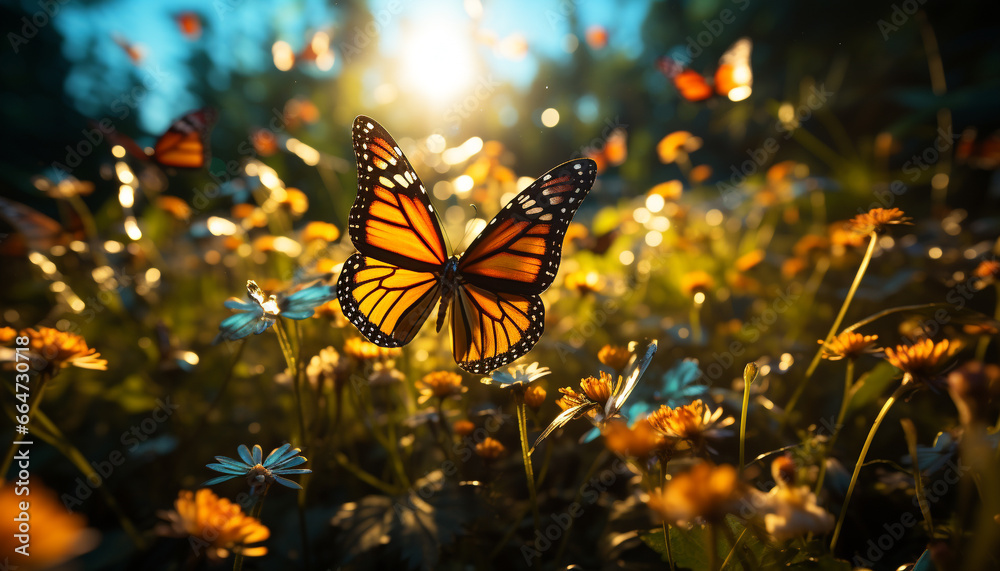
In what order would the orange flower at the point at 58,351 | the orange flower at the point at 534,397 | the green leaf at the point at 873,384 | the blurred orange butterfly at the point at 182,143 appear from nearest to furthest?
the orange flower at the point at 58,351 < the orange flower at the point at 534,397 < the green leaf at the point at 873,384 < the blurred orange butterfly at the point at 182,143

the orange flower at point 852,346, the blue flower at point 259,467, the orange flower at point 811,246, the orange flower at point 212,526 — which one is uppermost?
the orange flower at point 811,246

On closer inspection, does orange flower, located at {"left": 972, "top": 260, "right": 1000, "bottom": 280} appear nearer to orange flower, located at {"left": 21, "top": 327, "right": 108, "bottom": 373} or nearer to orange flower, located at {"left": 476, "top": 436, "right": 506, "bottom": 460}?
orange flower, located at {"left": 476, "top": 436, "right": 506, "bottom": 460}

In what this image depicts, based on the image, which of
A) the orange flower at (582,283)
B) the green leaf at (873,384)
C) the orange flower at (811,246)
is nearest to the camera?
the green leaf at (873,384)

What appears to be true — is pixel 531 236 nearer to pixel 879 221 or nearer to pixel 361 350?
pixel 361 350

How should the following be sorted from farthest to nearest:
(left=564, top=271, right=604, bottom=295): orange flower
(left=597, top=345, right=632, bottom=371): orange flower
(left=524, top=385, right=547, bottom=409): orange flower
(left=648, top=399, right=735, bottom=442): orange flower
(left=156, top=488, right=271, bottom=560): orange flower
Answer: (left=564, top=271, right=604, bottom=295): orange flower < (left=597, top=345, right=632, bottom=371): orange flower < (left=524, top=385, right=547, bottom=409): orange flower < (left=648, top=399, right=735, bottom=442): orange flower < (left=156, top=488, right=271, bottom=560): orange flower

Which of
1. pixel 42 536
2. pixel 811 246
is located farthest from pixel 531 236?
pixel 811 246

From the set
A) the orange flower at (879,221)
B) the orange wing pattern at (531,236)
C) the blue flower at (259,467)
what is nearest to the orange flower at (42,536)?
the blue flower at (259,467)

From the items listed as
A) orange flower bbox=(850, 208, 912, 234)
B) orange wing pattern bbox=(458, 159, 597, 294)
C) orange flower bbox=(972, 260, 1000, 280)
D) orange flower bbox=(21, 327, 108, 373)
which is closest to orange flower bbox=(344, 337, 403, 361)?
orange wing pattern bbox=(458, 159, 597, 294)

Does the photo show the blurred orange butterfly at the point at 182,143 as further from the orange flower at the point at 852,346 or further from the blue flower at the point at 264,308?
the orange flower at the point at 852,346
